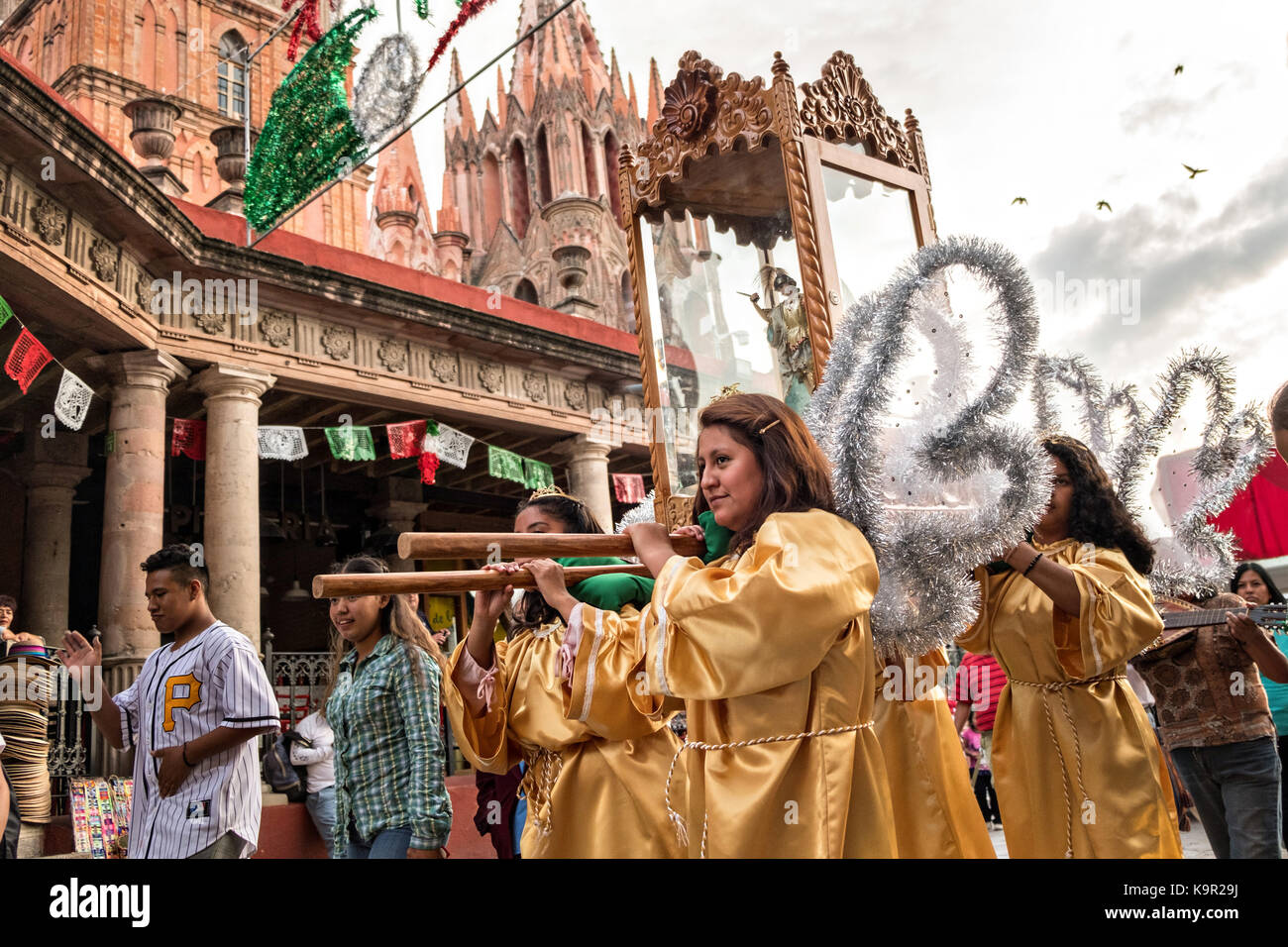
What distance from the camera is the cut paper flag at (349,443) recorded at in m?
12.5

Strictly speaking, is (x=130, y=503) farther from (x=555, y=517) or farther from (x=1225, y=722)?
(x=1225, y=722)

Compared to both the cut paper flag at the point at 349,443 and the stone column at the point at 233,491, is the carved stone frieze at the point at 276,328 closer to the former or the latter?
the stone column at the point at 233,491

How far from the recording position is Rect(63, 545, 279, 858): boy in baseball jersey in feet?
12.0

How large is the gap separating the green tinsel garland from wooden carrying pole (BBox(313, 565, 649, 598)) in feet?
33.6

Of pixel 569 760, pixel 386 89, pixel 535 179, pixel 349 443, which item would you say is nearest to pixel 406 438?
pixel 349 443

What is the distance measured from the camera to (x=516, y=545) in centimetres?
229

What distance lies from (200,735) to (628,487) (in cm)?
1227

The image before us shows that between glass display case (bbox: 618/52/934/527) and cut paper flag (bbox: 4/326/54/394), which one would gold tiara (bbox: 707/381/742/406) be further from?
cut paper flag (bbox: 4/326/54/394)

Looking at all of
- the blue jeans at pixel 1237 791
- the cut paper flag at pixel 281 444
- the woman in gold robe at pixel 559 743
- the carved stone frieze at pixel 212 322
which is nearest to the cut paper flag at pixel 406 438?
the cut paper flag at pixel 281 444

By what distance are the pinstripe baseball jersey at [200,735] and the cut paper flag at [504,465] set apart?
34.2ft

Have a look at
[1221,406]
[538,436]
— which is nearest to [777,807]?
[1221,406]

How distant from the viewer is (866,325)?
2932 mm
